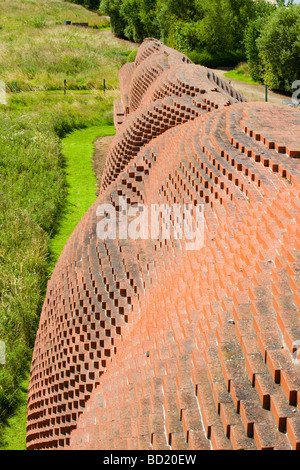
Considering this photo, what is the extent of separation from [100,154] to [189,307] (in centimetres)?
1496

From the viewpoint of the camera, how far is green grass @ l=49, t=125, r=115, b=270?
1295 cm

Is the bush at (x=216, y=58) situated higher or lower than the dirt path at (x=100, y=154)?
lower

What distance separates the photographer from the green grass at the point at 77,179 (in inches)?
510

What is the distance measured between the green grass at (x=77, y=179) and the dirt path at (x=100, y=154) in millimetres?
141

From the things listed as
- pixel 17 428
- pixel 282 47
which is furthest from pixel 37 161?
pixel 282 47

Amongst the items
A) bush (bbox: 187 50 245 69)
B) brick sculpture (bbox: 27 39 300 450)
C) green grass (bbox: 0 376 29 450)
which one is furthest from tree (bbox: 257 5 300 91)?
green grass (bbox: 0 376 29 450)

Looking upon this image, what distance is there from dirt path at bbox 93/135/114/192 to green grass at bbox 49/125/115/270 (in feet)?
0.46

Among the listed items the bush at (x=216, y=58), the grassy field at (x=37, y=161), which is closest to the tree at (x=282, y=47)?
the bush at (x=216, y=58)

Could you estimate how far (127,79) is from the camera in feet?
55.6

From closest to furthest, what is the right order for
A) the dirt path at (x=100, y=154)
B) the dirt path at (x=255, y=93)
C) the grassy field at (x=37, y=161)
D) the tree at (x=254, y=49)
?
the grassy field at (x=37, y=161)
the dirt path at (x=100, y=154)
the dirt path at (x=255, y=93)
the tree at (x=254, y=49)

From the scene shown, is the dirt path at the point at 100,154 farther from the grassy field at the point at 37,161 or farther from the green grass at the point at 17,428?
the green grass at the point at 17,428
